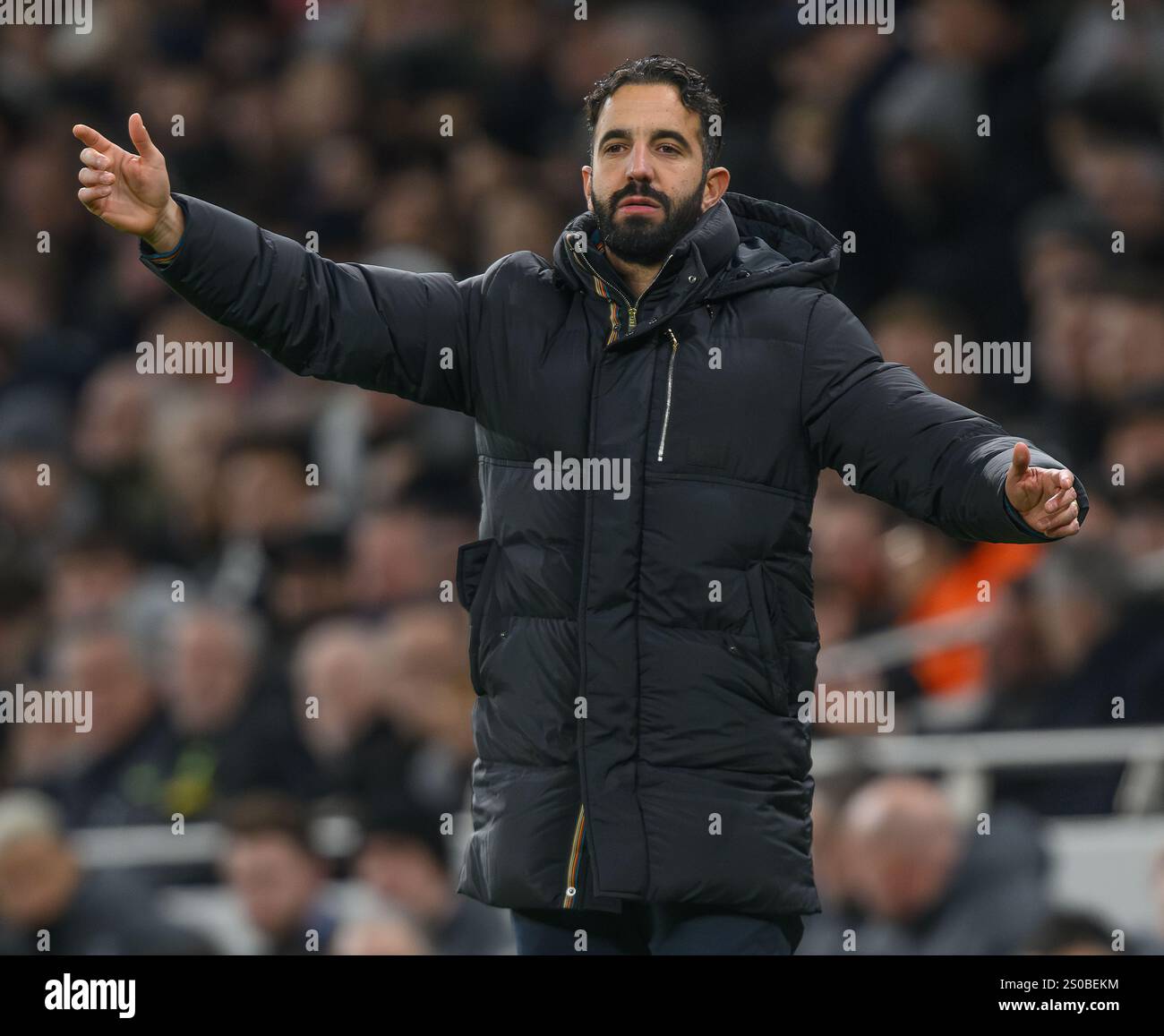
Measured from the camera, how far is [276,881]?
351 centimetres

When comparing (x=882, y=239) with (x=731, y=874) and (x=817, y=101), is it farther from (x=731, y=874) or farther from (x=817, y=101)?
(x=731, y=874)

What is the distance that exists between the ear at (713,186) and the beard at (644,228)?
0.07 metres

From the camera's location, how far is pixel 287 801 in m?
3.65

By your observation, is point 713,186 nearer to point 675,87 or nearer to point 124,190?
point 675,87

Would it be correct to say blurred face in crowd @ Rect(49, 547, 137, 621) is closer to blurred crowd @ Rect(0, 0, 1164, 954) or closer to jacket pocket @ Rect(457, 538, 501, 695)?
blurred crowd @ Rect(0, 0, 1164, 954)

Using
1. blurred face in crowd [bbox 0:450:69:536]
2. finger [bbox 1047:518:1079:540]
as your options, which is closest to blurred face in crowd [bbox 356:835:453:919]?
blurred face in crowd [bbox 0:450:69:536]

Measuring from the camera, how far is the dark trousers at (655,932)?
1894mm

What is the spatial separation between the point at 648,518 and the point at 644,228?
28cm

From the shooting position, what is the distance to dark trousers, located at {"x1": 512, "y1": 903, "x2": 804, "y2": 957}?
1.89m

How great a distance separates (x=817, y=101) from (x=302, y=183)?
4.09 ft

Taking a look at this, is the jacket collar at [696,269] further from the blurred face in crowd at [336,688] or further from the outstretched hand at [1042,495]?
the blurred face in crowd at [336,688]

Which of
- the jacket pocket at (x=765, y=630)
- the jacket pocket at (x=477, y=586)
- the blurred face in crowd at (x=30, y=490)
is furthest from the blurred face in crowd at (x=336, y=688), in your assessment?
the jacket pocket at (x=765, y=630)
